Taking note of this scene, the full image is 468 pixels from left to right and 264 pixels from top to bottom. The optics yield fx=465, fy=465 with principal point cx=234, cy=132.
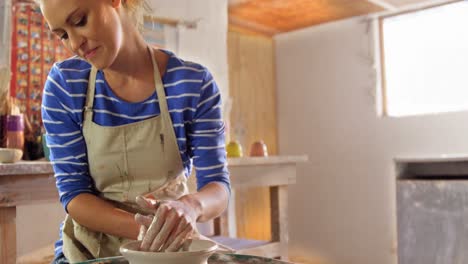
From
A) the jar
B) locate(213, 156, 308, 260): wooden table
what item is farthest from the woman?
locate(213, 156, 308, 260): wooden table

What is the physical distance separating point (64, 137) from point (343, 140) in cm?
320

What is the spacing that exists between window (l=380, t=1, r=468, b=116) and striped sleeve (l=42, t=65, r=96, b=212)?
10.3 feet

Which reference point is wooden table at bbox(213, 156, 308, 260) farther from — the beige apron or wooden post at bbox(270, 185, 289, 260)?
the beige apron

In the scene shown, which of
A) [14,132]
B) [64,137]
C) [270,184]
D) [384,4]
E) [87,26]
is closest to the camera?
[87,26]

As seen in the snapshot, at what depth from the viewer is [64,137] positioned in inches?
48.2

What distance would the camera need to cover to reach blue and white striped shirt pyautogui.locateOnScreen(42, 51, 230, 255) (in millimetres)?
1220

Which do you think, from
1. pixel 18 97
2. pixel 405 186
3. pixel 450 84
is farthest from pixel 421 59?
pixel 18 97

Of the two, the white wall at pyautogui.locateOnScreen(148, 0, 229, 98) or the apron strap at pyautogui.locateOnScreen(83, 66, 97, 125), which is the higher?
Answer: the white wall at pyautogui.locateOnScreen(148, 0, 229, 98)

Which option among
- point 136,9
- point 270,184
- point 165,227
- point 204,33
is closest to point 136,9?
point 136,9

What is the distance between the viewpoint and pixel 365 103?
3.97 meters

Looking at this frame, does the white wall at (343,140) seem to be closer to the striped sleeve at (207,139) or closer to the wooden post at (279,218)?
the wooden post at (279,218)

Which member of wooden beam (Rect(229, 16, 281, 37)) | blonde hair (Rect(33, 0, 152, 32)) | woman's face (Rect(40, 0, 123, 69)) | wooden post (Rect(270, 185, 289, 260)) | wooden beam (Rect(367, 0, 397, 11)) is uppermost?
wooden beam (Rect(367, 0, 397, 11))

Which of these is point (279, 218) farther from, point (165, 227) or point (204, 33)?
point (165, 227)

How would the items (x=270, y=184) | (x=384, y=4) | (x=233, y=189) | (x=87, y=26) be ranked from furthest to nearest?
(x=384, y=4) < (x=233, y=189) < (x=270, y=184) < (x=87, y=26)
